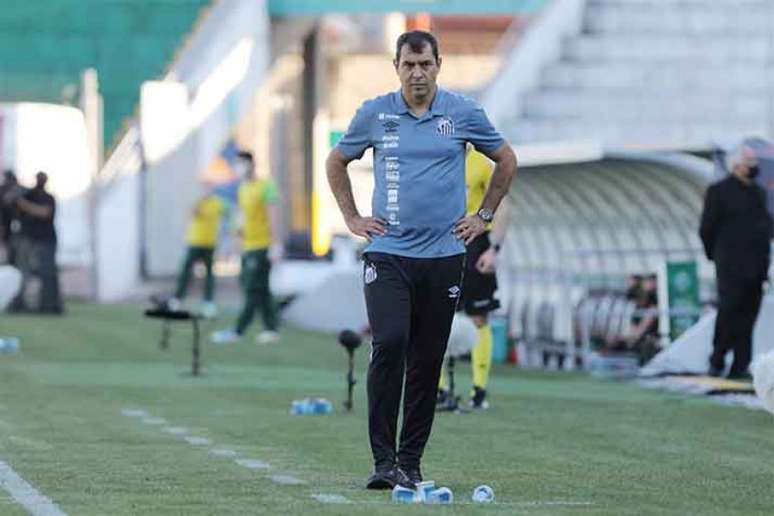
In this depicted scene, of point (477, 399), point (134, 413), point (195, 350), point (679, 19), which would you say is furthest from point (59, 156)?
point (134, 413)

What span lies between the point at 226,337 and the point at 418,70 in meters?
16.2

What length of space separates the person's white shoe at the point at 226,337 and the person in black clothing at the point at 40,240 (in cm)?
670

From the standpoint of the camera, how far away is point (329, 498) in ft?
36.3

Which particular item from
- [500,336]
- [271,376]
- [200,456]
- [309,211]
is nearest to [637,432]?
[200,456]

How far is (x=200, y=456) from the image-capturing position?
13.5 m

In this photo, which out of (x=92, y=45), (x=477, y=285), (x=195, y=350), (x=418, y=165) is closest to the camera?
(x=418, y=165)

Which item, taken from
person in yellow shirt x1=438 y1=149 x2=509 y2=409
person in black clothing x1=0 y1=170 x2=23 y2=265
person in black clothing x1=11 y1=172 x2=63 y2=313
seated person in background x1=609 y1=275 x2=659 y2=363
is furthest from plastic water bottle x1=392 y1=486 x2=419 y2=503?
person in black clothing x1=0 y1=170 x2=23 y2=265

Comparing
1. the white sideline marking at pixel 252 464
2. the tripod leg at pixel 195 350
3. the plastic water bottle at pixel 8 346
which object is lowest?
the plastic water bottle at pixel 8 346

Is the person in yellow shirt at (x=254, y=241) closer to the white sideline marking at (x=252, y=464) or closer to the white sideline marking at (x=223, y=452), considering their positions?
the white sideline marking at (x=223, y=452)

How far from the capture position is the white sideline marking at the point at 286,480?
11.8m

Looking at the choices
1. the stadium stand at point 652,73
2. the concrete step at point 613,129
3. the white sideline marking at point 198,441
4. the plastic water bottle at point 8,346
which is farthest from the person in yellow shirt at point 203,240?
the white sideline marking at point 198,441

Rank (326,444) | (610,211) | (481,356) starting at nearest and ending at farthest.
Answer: (326,444)
(481,356)
(610,211)

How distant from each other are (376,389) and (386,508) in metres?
1.02

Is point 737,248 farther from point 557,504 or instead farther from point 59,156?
point 59,156
